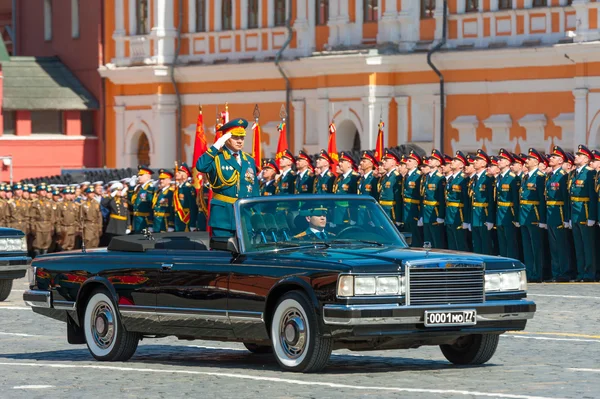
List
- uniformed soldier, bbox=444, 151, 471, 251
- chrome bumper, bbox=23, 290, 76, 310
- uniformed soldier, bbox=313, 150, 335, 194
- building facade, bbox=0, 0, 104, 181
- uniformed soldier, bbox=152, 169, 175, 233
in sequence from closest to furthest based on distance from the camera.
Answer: chrome bumper, bbox=23, 290, 76, 310, uniformed soldier, bbox=444, 151, 471, 251, uniformed soldier, bbox=313, 150, 335, 194, uniformed soldier, bbox=152, 169, 175, 233, building facade, bbox=0, 0, 104, 181

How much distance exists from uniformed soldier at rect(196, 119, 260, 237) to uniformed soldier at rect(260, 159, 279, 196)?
36.0ft

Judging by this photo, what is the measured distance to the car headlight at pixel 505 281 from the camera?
14.0m

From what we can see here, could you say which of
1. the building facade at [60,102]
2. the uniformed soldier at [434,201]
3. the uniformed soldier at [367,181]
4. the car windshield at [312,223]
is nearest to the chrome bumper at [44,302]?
the car windshield at [312,223]

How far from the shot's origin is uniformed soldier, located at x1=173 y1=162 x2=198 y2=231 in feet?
97.5

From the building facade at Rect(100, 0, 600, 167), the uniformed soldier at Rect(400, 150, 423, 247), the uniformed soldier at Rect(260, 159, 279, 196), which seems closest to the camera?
the uniformed soldier at Rect(400, 150, 423, 247)

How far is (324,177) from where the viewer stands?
28.1m

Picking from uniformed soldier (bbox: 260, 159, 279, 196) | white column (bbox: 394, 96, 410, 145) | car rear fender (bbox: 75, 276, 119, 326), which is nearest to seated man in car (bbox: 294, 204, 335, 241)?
car rear fender (bbox: 75, 276, 119, 326)

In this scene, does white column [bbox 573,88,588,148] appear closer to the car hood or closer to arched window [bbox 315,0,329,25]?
arched window [bbox 315,0,329,25]

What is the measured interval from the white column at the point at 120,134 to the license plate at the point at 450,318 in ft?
128

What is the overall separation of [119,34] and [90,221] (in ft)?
55.1

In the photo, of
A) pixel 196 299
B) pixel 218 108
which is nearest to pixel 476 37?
pixel 218 108

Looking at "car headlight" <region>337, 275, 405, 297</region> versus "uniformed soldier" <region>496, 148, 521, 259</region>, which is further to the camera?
"uniformed soldier" <region>496, 148, 521, 259</region>

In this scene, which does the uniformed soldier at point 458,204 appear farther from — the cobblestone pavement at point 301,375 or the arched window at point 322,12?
the arched window at point 322,12

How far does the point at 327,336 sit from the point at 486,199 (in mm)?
12578
